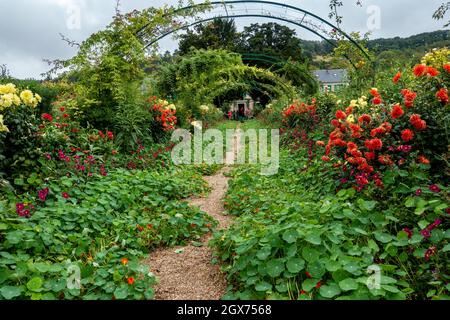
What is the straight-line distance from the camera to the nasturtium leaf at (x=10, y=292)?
205 centimetres

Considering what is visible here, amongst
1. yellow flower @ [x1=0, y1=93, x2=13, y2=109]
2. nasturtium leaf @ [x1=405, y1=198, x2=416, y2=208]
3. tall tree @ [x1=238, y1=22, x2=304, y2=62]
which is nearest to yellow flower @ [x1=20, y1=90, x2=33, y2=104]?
yellow flower @ [x1=0, y1=93, x2=13, y2=109]

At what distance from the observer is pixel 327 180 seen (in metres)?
4.10

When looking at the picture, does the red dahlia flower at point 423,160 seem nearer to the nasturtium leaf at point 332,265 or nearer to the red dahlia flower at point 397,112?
the red dahlia flower at point 397,112

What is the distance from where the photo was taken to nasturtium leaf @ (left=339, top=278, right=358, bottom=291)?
196 cm

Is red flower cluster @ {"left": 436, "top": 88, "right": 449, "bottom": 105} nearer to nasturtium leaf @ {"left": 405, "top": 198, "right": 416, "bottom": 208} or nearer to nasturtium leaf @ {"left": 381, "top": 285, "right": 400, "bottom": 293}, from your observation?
nasturtium leaf @ {"left": 405, "top": 198, "right": 416, "bottom": 208}

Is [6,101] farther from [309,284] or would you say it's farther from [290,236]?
[309,284]

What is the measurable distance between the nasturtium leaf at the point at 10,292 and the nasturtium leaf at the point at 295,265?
5.30 ft

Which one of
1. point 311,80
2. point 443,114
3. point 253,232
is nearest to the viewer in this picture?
point 253,232

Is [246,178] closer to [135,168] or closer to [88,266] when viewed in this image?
[135,168]

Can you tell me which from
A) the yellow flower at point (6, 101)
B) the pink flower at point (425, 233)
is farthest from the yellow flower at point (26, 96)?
the pink flower at point (425, 233)
